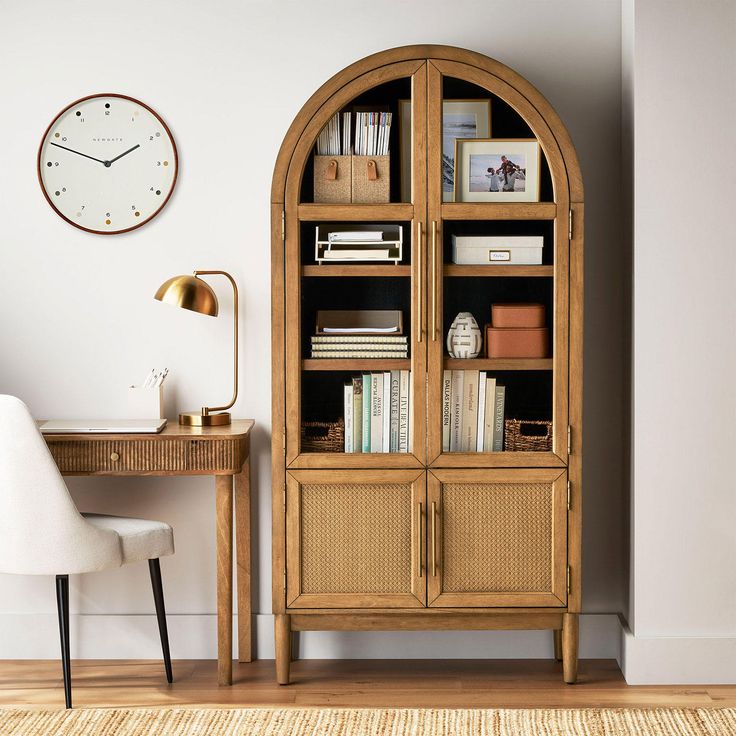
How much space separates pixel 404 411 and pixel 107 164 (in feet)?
4.47

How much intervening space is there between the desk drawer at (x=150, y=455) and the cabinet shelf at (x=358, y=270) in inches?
23.2

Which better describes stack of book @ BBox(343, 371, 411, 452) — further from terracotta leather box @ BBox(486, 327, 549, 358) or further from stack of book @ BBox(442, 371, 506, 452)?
terracotta leather box @ BBox(486, 327, 549, 358)

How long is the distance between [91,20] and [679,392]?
237 centimetres

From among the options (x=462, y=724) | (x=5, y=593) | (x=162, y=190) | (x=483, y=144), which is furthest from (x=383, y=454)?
(x=5, y=593)

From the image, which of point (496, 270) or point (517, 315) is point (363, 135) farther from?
point (517, 315)

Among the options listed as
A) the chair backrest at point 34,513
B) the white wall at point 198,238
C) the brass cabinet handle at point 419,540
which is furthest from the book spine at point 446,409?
the chair backrest at point 34,513

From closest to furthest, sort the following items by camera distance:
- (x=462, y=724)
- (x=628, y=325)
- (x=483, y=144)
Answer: (x=462, y=724) → (x=483, y=144) → (x=628, y=325)

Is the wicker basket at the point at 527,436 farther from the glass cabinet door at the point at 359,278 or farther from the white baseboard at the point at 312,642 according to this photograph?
the white baseboard at the point at 312,642

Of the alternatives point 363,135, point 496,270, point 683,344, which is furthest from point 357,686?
point 363,135

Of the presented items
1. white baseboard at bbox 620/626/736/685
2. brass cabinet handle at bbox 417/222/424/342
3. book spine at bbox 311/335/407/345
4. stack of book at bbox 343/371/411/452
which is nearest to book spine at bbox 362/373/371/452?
stack of book at bbox 343/371/411/452

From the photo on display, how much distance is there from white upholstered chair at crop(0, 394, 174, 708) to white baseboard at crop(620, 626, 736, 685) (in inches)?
67.3

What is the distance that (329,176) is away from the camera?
2.70 m

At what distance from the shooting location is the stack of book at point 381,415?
107 inches

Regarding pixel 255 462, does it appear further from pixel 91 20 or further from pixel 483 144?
pixel 91 20
